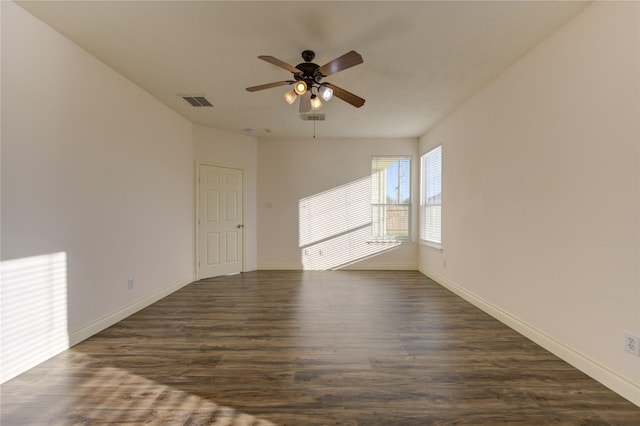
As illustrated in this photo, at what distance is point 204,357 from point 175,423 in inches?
28.9

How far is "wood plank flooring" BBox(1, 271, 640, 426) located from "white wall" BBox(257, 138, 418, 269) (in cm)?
250

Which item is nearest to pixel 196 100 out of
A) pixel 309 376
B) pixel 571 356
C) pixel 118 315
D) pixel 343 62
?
pixel 343 62

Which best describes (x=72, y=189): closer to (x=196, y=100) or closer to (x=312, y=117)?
(x=196, y=100)

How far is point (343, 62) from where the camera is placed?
2330 millimetres

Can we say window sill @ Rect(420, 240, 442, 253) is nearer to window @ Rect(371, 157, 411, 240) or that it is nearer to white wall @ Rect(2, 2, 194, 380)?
window @ Rect(371, 157, 411, 240)

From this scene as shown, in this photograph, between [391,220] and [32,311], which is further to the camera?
[391,220]

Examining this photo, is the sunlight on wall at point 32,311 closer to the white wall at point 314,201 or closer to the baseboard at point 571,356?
the white wall at point 314,201

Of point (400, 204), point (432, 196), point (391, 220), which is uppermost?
point (432, 196)

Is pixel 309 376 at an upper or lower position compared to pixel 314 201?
lower

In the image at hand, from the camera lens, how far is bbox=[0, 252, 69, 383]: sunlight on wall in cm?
206

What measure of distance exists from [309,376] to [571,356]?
207 cm

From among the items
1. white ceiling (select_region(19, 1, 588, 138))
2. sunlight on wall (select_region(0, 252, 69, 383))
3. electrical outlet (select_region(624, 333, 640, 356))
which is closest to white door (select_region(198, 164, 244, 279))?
white ceiling (select_region(19, 1, 588, 138))

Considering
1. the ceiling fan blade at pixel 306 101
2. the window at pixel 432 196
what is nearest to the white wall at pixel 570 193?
the window at pixel 432 196

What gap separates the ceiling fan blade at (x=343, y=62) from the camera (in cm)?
221
